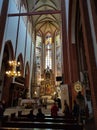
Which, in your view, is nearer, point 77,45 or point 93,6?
point 93,6

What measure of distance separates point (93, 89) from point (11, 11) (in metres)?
10.8

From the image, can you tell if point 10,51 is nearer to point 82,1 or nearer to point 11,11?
point 11,11

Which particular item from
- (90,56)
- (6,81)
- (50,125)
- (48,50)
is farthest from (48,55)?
(90,56)

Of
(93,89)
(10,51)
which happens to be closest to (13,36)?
(10,51)

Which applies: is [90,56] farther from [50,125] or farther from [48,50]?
[48,50]

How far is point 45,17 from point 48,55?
18.9 feet

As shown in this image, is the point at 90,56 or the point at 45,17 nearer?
the point at 90,56

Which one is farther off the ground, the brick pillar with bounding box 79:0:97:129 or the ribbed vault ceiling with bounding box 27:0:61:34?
the ribbed vault ceiling with bounding box 27:0:61:34

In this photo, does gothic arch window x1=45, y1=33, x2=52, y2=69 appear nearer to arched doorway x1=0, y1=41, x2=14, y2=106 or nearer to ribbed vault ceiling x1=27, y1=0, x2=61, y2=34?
ribbed vault ceiling x1=27, y1=0, x2=61, y2=34

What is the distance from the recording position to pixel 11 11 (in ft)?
39.6

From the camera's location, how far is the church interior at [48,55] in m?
4.12

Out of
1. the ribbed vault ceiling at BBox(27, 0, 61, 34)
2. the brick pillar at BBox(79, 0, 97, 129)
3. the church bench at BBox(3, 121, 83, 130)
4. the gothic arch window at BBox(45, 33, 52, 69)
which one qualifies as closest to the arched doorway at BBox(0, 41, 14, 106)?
the church bench at BBox(3, 121, 83, 130)

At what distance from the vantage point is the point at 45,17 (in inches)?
863

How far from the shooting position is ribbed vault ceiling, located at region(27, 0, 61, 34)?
18608 millimetres
